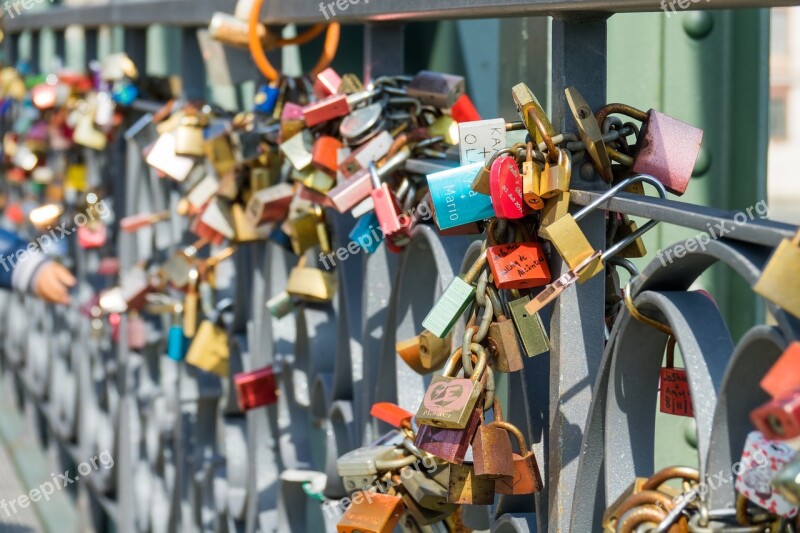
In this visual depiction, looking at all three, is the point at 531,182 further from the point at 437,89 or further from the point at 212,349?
the point at 212,349

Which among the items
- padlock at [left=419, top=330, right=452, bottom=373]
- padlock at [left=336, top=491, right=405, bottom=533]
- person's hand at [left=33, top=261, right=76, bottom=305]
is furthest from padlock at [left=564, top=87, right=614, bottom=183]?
person's hand at [left=33, top=261, right=76, bottom=305]

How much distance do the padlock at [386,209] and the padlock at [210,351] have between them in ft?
2.33

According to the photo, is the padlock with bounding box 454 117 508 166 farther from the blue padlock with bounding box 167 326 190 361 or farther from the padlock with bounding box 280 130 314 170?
the blue padlock with bounding box 167 326 190 361

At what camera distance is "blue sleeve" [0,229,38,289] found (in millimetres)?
3051

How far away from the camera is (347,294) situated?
1.32 meters

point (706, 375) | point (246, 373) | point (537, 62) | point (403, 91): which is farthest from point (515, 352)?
point (246, 373)

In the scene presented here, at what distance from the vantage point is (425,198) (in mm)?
1073

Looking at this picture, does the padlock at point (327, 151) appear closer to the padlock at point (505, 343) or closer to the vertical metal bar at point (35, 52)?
the padlock at point (505, 343)

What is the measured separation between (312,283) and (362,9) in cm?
34

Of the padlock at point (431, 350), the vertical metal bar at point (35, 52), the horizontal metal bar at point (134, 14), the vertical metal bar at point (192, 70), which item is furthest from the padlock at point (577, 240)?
the vertical metal bar at point (35, 52)

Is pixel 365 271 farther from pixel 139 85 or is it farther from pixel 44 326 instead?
pixel 44 326

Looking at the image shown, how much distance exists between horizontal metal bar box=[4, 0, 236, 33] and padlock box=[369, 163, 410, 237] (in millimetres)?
641

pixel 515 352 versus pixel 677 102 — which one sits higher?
pixel 677 102

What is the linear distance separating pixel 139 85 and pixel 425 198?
1383mm
